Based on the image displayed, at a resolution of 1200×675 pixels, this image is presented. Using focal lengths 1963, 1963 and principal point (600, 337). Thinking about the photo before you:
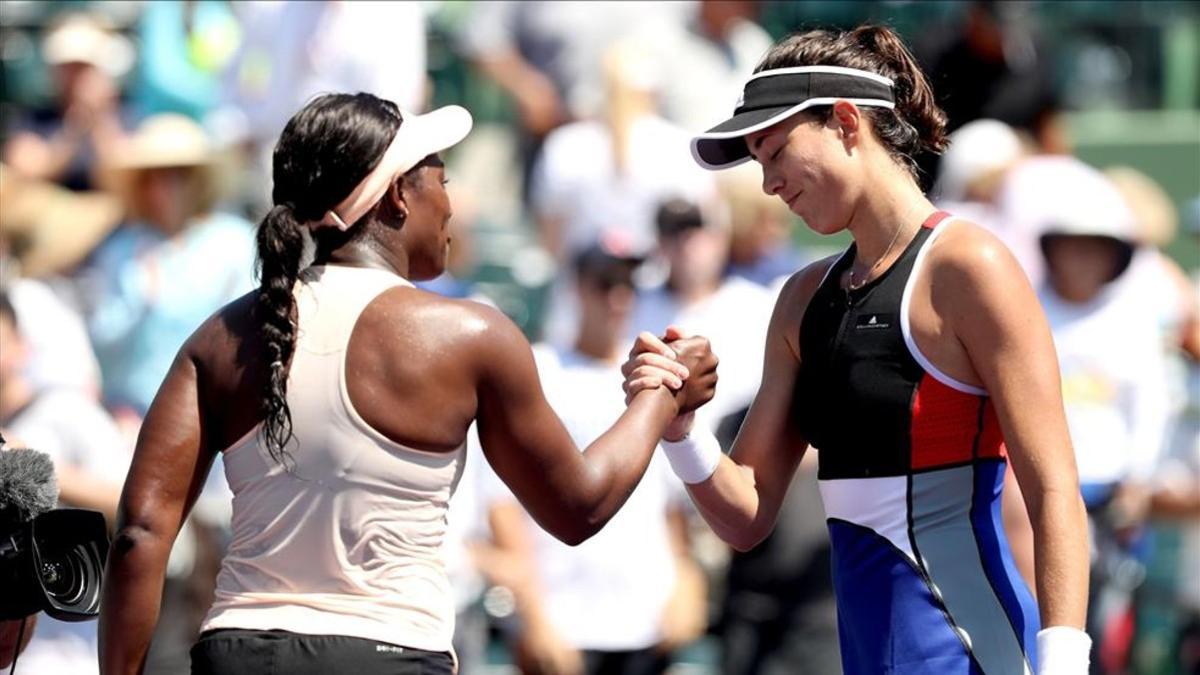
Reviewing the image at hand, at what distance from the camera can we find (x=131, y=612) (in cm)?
355

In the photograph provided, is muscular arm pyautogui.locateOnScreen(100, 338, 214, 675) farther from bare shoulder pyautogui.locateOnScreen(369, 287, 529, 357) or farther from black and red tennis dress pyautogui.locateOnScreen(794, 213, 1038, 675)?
black and red tennis dress pyautogui.locateOnScreen(794, 213, 1038, 675)

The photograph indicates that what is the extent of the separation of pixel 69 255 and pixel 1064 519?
589 centimetres

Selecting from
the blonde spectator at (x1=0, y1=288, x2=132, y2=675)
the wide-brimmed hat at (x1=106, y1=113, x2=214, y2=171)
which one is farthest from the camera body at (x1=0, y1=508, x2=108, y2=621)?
the wide-brimmed hat at (x1=106, y1=113, x2=214, y2=171)

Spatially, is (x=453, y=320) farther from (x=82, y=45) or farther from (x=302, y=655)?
(x=82, y=45)

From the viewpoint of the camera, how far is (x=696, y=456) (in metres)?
4.10

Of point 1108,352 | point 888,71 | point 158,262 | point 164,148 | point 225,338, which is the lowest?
point 225,338

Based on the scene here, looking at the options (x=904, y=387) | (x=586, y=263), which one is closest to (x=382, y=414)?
(x=904, y=387)

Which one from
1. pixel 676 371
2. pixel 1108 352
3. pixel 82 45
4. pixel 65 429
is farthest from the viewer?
pixel 82 45

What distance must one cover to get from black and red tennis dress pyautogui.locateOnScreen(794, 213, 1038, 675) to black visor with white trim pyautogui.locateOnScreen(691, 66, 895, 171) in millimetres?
280

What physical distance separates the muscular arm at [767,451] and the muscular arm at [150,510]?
3.68ft

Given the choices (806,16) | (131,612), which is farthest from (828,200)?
(806,16)

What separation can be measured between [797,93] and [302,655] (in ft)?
4.80

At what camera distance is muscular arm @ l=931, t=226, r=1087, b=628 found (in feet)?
11.7

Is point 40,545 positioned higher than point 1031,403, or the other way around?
point 1031,403
